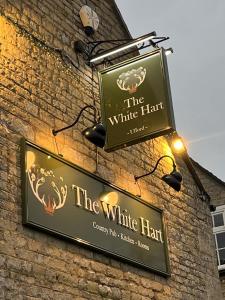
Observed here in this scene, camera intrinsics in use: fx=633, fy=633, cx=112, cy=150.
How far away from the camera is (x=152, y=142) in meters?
10.5

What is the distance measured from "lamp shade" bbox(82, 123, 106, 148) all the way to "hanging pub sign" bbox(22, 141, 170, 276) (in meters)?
0.46

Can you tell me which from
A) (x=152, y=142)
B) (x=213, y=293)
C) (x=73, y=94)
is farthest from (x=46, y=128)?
(x=213, y=293)

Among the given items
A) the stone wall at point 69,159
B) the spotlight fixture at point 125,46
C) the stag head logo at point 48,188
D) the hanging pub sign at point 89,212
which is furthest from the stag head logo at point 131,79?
the stag head logo at point 48,188

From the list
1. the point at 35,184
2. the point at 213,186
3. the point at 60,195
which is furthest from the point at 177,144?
the point at 213,186

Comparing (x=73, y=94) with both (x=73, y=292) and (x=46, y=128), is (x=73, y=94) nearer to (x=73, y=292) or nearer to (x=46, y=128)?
(x=46, y=128)

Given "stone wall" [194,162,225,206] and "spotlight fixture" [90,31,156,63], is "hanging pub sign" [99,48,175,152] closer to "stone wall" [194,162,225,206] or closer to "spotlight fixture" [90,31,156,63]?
"spotlight fixture" [90,31,156,63]

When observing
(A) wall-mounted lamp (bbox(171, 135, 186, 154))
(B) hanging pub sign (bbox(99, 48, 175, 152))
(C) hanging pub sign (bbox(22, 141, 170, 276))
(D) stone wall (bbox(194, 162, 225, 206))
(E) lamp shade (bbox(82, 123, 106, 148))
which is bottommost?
(C) hanging pub sign (bbox(22, 141, 170, 276))

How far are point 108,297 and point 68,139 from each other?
2095 millimetres

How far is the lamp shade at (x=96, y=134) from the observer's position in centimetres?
776

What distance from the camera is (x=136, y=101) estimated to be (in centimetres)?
828

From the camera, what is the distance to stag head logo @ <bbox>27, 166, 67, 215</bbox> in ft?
24.0

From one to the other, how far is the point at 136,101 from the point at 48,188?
5.66 ft

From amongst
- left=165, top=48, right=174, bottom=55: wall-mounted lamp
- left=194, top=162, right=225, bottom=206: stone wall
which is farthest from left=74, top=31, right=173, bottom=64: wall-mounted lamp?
left=194, top=162, right=225, bottom=206: stone wall

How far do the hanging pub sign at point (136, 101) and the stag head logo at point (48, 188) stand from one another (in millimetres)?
948
